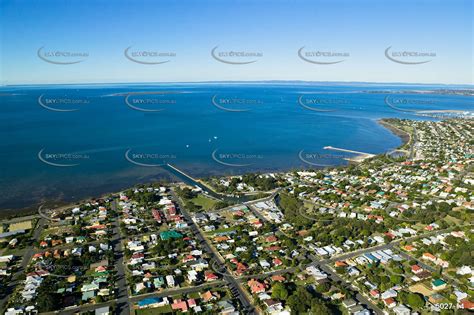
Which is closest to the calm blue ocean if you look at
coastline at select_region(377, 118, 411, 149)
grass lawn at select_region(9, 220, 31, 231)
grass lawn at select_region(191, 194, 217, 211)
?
coastline at select_region(377, 118, 411, 149)

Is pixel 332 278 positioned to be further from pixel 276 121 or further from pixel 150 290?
pixel 276 121

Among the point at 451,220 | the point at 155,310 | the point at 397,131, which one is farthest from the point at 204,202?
the point at 397,131

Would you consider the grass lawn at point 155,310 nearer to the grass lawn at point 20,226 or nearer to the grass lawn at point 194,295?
the grass lawn at point 194,295

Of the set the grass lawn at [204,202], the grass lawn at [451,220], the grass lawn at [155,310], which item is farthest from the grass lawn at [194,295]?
the grass lawn at [451,220]

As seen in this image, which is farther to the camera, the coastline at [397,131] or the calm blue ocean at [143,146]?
the coastline at [397,131]

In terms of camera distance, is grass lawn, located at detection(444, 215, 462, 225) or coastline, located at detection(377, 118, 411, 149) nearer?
grass lawn, located at detection(444, 215, 462, 225)

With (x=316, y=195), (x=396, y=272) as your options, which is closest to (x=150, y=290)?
(x=396, y=272)

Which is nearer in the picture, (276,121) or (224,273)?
(224,273)

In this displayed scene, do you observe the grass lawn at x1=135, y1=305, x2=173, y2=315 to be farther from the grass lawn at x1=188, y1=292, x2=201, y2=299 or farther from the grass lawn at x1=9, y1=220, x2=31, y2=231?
the grass lawn at x1=9, y1=220, x2=31, y2=231
